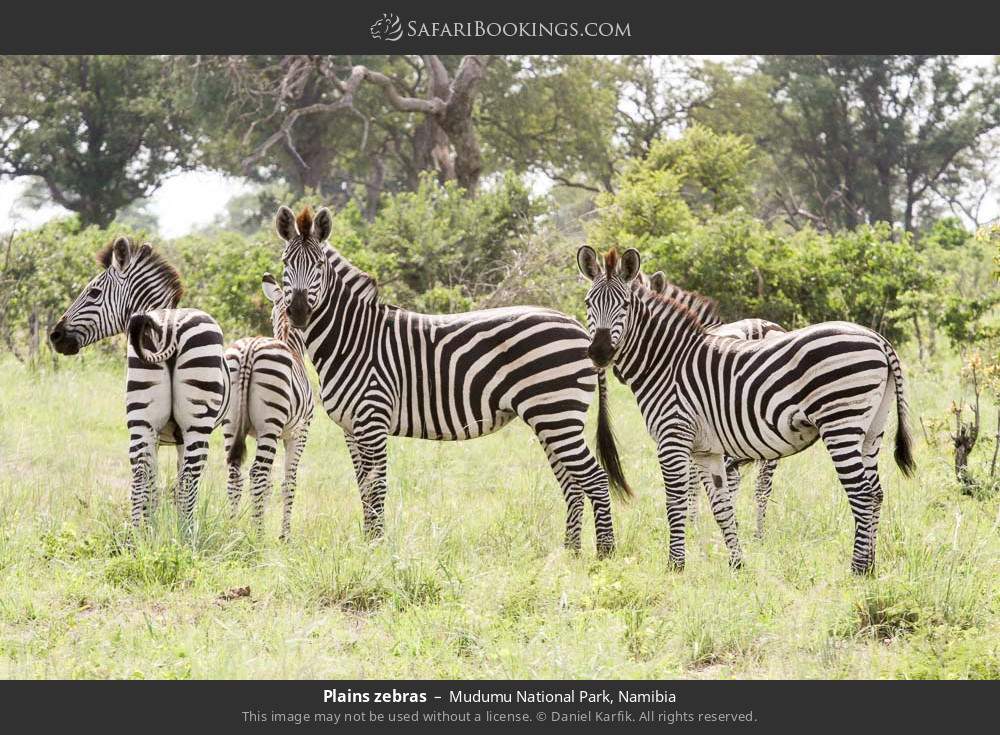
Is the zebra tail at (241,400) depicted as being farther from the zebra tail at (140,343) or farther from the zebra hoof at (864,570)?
the zebra hoof at (864,570)

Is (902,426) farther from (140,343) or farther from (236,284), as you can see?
(236,284)

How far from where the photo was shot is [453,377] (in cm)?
744

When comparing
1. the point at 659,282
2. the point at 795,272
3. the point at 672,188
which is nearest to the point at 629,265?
the point at 659,282

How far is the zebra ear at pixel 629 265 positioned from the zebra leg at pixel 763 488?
6.50 feet

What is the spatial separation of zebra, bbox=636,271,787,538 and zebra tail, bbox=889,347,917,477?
1.14 meters

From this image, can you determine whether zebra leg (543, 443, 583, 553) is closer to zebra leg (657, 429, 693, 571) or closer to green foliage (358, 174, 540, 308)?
zebra leg (657, 429, 693, 571)

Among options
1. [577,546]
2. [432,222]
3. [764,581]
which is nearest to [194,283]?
[432,222]

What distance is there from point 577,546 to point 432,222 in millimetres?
11847

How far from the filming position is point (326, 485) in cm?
941

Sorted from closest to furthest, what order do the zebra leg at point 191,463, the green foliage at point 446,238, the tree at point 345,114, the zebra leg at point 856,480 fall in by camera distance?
the zebra leg at point 856,480 < the zebra leg at point 191,463 < the green foliage at point 446,238 < the tree at point 345,114

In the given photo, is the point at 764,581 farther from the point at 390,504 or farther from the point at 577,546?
the point at 390,504

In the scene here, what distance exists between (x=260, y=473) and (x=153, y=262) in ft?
5.77

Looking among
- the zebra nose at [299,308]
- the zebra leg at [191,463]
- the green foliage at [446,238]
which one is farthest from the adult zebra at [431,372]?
the green foliage at [446,238]

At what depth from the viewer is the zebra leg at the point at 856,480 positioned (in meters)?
6.15
